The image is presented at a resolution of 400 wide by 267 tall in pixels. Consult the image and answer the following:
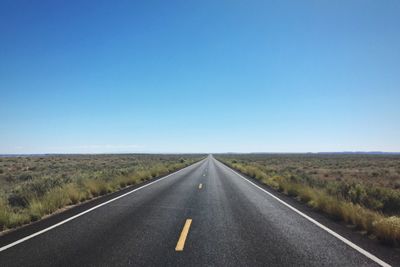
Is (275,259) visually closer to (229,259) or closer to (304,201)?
(229,259)

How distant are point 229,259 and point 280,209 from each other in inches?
233

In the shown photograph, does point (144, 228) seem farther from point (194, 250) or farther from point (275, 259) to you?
point (275, 259)

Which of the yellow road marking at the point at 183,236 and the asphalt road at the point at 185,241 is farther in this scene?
the yellow road marking at the point at 183,236

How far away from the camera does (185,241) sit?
6.75m

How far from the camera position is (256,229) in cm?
796

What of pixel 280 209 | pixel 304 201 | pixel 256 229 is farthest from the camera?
pixel 304 201

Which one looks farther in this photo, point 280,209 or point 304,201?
point 304,201

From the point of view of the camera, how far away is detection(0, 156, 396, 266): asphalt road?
18.2 ft

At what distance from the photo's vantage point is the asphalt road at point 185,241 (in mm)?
5555

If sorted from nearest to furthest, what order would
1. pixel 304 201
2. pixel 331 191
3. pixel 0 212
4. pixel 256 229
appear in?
pixel 256 229
pixel 0 212
pixel 304 201
pixel 331 191

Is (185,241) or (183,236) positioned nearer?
(185,241)

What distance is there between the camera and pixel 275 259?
5.61 metres

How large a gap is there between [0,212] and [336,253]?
8.64 metres

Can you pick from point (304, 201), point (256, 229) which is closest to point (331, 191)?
point (304, 201)
